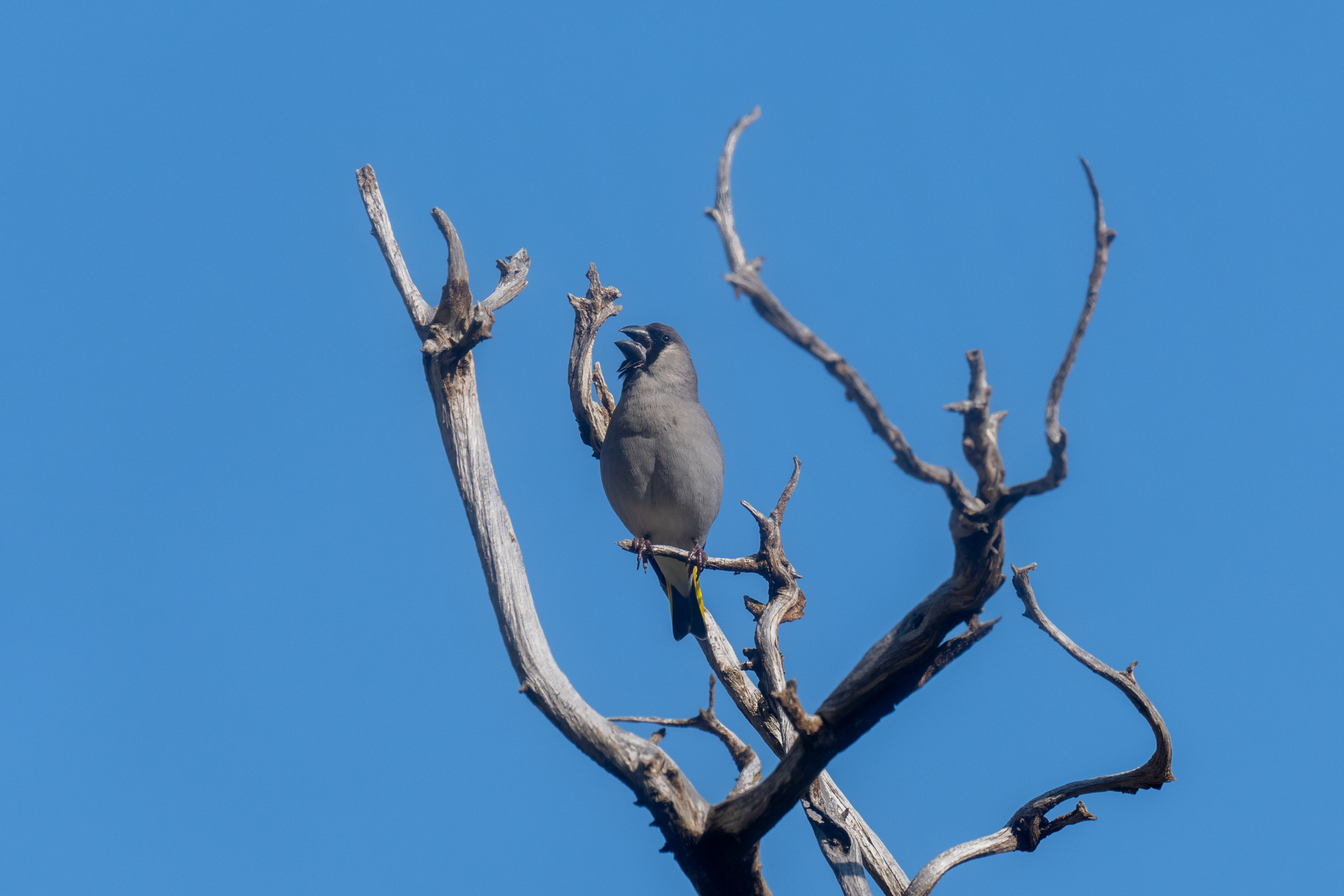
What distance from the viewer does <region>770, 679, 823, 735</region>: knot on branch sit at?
4.44m

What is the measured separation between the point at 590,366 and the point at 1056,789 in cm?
485

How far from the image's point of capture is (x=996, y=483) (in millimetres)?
3727

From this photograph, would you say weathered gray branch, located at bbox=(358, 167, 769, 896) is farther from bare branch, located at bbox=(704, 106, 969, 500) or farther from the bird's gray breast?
bare branch, located at bbox=(704, 106, 969, 500)

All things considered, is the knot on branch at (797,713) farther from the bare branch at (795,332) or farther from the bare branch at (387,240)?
the bare branch at (387,240)

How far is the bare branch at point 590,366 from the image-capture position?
28.4 feet

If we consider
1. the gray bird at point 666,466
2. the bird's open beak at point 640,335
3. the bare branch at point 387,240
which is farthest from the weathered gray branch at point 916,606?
the bird's open beak at point 640,335

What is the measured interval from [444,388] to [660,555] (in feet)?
7.47

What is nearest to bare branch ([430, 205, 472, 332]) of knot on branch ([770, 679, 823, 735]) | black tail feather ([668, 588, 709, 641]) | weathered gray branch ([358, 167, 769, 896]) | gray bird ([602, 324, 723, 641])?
weathered gray branch ([358, 167, 769, 896])

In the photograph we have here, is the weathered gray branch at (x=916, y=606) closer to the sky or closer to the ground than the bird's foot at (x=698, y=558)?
closer to the ground

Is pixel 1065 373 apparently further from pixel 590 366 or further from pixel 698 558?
pixel 590 366

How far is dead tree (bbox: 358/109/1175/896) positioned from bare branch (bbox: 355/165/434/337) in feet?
0.04

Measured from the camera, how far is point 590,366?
8.82 meters

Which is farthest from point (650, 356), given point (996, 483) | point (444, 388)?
point (996, 483)

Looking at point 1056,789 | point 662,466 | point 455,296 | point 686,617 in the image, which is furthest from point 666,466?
point 1056,789
